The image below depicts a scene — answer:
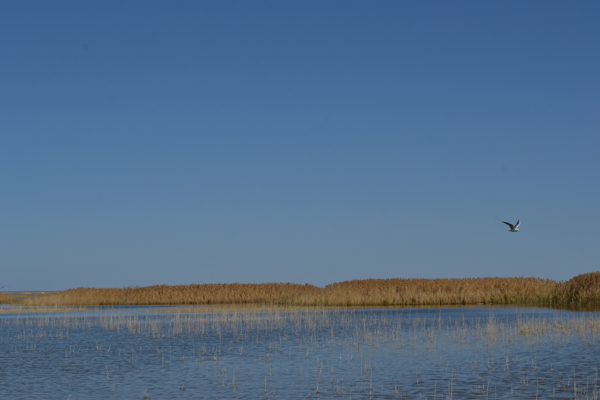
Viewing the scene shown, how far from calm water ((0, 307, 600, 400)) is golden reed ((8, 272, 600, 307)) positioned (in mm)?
18941

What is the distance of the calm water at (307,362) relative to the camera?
47.3 ft

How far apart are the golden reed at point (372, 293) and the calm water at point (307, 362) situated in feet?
62.1

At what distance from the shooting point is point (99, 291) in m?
65.7

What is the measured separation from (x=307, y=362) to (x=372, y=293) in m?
34.0

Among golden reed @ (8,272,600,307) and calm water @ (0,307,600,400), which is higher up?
golden reed @ (8,272,600,307)

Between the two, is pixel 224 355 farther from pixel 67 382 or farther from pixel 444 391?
pixel 444 391

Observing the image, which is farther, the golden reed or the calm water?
the golden reed

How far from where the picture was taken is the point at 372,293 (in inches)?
2052

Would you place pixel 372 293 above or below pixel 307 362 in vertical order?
above

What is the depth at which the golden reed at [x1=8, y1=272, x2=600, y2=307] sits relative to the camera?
4628 centimetres

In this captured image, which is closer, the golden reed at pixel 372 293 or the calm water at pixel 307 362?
the calm water at pixel 307 362

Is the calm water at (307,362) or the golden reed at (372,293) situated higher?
the golden reed at (372,293)

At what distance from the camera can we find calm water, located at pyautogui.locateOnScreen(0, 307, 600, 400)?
14.4 metres

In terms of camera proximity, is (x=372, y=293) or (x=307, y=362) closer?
(x=307, y=362)
